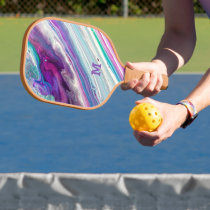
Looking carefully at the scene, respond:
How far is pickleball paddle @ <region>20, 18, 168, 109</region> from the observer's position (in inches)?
107

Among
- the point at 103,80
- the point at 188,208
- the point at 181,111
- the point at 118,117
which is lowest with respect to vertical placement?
the point at 118,117

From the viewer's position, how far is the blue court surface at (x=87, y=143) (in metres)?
5.02

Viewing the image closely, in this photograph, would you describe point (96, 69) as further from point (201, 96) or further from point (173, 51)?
point (201, 96)

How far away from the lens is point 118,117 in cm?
640

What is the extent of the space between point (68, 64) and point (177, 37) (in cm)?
52

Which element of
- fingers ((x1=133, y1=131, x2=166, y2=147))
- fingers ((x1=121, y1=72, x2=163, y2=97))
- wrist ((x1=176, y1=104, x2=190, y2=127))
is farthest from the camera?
fingers ((x1=121, y1=72, x2=163, y2=97))

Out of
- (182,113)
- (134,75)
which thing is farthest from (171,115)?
(134,75)

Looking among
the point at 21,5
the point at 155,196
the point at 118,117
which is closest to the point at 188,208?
the point at 155,196

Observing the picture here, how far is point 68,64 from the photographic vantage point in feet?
9.59

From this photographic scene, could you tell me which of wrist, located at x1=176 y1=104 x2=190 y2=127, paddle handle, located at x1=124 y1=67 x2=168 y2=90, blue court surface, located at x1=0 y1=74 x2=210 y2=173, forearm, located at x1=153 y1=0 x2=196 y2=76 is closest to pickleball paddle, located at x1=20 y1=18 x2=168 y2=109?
paddle handle, located at x1=124 y1=67 x2=168 y2=90

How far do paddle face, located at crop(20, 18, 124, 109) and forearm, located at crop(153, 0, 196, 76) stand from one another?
0.21 metres

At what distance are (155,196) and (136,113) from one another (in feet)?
2.13

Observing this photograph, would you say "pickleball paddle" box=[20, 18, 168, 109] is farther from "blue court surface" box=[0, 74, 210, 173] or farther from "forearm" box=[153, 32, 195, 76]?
"blue court surface" box=[0, 74, 210, 173]

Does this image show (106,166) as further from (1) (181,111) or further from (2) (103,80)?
(1) (181,111)
